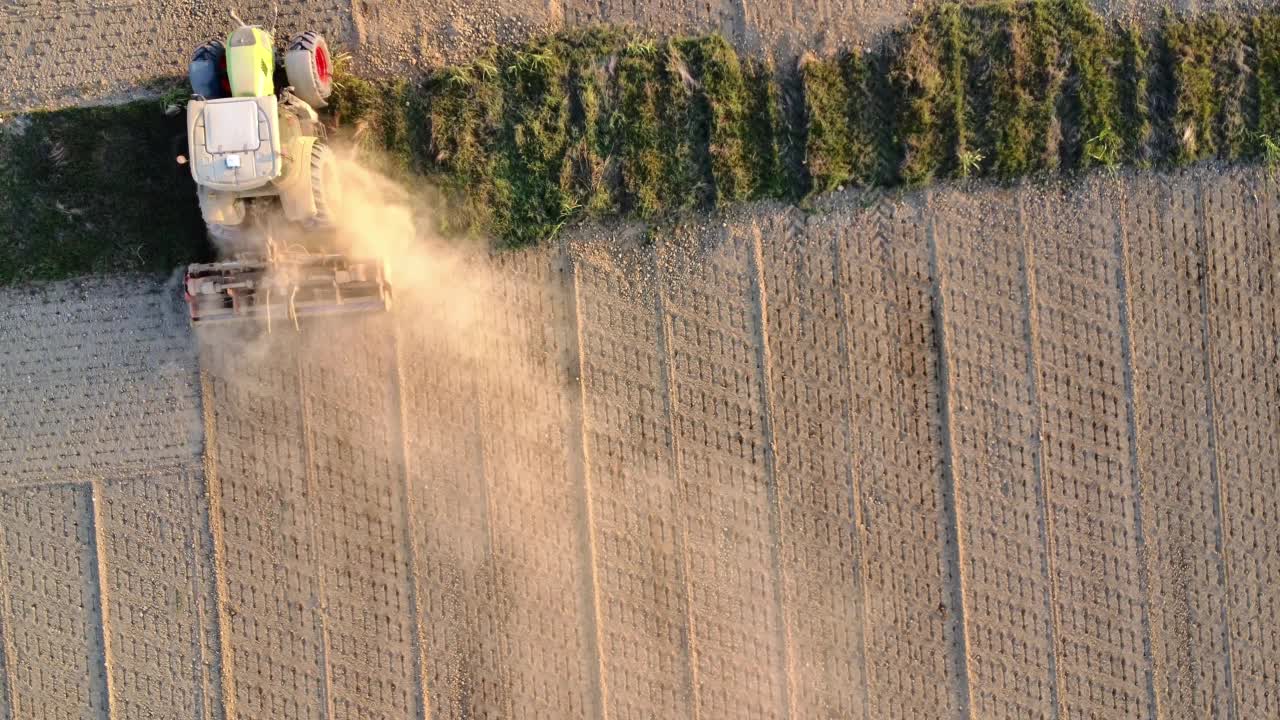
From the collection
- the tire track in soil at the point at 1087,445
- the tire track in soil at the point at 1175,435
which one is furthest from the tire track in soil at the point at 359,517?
the tire track in soil at the point at 1175,435

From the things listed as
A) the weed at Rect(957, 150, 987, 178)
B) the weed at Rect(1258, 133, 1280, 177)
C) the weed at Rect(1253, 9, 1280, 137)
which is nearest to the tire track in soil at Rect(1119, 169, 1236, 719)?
the weed at Rect(1258, 133, 1280, 177)

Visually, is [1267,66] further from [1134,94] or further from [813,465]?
[813,465]

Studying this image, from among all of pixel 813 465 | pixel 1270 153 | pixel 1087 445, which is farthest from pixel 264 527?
pixel 1270 153

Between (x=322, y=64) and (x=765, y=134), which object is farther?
(x=765, y=134)

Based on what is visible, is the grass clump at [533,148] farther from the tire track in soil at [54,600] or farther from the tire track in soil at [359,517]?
the tire track in soil at [54,600]

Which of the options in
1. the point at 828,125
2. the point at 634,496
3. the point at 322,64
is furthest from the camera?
the point at 634,496

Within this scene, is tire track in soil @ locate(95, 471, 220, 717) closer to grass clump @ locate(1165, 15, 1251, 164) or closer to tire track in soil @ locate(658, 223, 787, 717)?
tire track in soil @ locate(658, 223, 787, 717)

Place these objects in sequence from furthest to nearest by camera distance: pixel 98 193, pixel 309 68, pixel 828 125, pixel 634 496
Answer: pixel 634 496 < pixel 828 125 < pixel 98 193 < pixel 309 68
